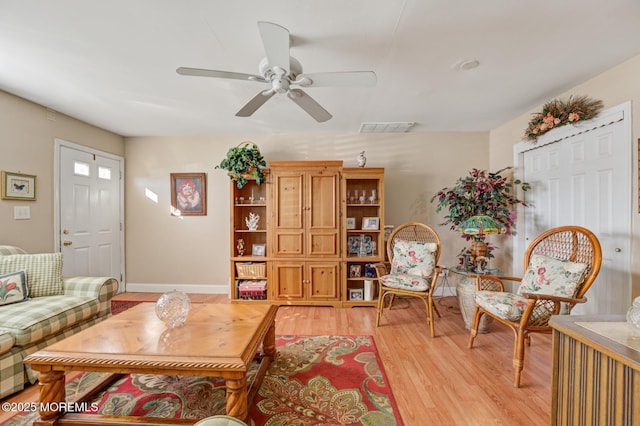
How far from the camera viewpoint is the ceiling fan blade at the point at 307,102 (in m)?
1.89

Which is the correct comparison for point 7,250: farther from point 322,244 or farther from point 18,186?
point 322,244

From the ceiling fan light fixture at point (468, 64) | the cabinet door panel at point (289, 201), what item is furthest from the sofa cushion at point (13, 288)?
the ceiling fan light fixture at point (468, 64)

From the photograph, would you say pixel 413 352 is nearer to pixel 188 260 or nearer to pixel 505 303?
pixel 505 303

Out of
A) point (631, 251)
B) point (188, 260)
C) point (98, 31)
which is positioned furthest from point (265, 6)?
point (188, 260)

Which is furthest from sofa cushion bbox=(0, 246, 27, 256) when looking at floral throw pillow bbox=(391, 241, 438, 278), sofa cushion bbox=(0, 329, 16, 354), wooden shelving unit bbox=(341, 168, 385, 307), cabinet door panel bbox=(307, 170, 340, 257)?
floral throw pillow bbox=(391, 241, 438, 278)

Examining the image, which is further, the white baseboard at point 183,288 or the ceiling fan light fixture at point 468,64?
the white baseboard at point 183,288

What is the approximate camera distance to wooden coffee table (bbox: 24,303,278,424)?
4.52ft

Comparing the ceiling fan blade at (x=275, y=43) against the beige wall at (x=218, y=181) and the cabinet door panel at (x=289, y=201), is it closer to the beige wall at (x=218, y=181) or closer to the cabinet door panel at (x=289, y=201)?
the cabinet door panel at (x=289, y=201)

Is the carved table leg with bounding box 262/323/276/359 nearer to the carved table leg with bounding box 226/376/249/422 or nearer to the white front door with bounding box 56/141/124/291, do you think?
the carved table leg with bounding box 226/376/249/422

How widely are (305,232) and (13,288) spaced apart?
2720 mm

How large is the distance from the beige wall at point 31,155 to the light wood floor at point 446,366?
1772 mm

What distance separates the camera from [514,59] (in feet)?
6.97

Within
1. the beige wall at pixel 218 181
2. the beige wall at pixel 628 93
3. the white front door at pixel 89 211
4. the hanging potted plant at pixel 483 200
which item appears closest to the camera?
the beige wall at pixel 628 93

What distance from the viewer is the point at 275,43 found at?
1472mm
